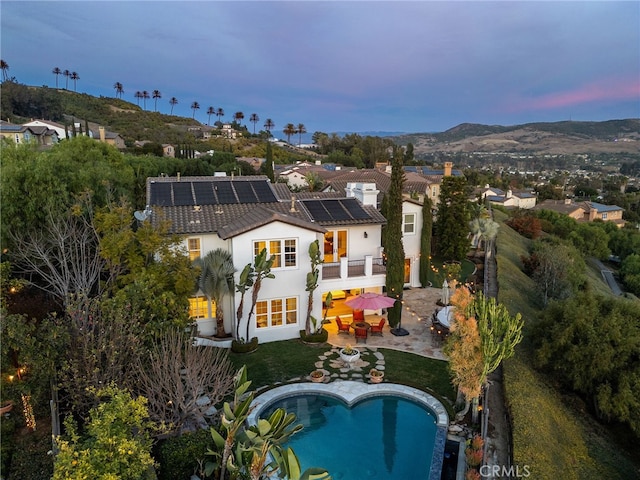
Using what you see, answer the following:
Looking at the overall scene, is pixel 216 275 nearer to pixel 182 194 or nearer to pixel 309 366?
pixel 309 366

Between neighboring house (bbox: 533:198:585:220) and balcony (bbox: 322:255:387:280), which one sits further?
neighboring house (bbox: 533:198:585:220)

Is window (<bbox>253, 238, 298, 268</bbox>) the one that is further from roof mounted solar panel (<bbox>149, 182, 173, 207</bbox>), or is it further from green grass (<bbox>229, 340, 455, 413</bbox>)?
roof mounted solar panel (<bbox>149, 182, 173, 207</bbox>)

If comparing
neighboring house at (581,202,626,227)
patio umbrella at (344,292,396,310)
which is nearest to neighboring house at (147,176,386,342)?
patio umbrella at (344,292,396,310)

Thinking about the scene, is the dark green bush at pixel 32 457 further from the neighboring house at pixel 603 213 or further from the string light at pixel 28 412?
the neighboring house at pixel 603 213

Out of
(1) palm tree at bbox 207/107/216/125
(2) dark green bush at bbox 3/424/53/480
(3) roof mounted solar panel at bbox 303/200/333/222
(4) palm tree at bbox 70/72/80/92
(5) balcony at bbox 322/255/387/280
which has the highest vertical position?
(4) palm tree at bbox 70/72/80/92

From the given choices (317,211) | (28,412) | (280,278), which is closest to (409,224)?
(317,211)

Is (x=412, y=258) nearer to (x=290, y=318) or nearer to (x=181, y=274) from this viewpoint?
(x=290, y=318)

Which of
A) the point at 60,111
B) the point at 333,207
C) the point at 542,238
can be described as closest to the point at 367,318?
the point at 333,207
